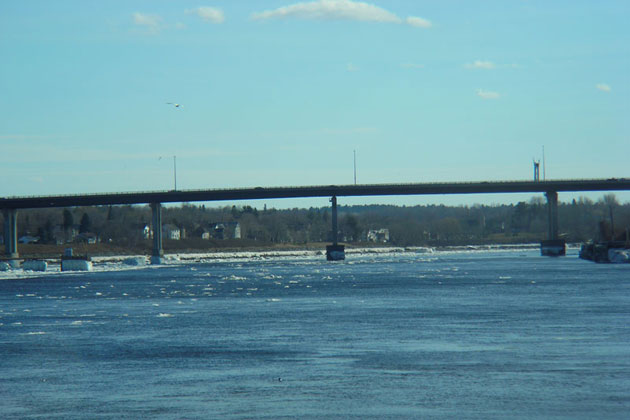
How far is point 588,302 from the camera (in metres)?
56.7

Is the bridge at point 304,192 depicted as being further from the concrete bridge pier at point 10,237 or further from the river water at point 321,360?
the river water at point 321,360

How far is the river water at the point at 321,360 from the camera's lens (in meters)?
24.0

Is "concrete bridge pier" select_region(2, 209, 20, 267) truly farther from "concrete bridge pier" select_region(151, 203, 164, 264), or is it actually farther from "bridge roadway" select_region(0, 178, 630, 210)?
"concrete bridge pier" select_region(151, 203, 164, 264)

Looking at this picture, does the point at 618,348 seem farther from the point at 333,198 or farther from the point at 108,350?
the point at 333,198

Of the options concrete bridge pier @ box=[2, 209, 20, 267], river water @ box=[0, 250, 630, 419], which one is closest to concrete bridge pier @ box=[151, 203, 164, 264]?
concrete bridge pier @ box=[2, 209, 20, 267]

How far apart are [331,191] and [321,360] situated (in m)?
158

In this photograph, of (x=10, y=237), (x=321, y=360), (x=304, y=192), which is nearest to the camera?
(x=321, y=360)

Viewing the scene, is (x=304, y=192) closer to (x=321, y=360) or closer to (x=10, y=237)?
(x=10, y=237)

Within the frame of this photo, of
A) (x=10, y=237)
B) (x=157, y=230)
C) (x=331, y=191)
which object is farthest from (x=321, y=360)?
(x=157, y=230)

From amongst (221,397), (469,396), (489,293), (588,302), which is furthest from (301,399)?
(489,293)

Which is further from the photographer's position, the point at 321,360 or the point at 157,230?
the point at 157,230

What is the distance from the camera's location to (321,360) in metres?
32.1

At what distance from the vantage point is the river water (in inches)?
945

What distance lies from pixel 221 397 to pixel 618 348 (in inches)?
601
